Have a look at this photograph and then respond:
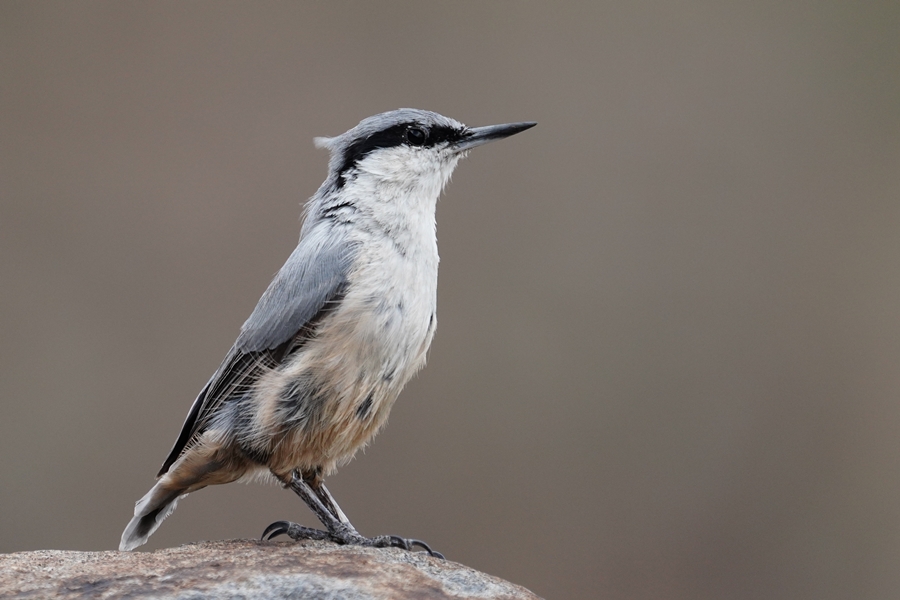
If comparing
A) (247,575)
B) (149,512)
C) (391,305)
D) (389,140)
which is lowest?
(149,512)

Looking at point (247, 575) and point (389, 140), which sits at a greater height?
point (389, 140)

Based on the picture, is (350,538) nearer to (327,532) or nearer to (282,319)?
(327,532)

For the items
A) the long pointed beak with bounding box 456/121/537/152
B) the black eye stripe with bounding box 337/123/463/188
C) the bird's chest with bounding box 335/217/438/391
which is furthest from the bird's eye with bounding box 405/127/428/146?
the bird's chest with bounding box 335/217/438/391

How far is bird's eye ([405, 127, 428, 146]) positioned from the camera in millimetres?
2600

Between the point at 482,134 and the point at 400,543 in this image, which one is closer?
the point at 400,543

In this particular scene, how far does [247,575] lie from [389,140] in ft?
4.39

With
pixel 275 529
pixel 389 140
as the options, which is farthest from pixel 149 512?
pixel 389 140

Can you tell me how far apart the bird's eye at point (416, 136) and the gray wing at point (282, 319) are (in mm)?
412

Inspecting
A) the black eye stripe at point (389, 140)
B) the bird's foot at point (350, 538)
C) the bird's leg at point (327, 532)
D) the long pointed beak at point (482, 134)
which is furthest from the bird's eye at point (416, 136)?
the bird's foot at point (350, 538)

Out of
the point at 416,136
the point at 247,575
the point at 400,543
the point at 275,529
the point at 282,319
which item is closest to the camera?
the point at 247,575

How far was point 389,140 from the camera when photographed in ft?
8.49

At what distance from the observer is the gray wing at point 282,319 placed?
2.33 m

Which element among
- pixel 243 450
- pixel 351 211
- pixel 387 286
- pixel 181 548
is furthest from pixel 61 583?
pixel 351 211

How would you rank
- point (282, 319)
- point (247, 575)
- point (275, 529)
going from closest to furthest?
point (247, 575) < point (282, 319) < point (275, 529)
